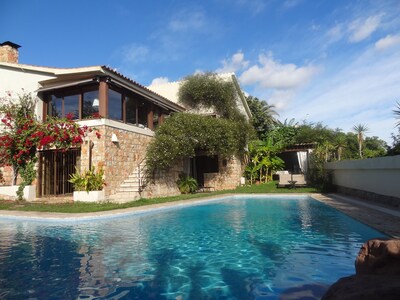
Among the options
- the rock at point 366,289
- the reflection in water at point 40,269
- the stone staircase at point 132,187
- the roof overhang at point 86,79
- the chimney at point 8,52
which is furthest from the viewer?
the chimney at point 8,52

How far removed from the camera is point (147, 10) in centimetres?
1495

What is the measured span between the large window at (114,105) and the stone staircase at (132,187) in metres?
3.10

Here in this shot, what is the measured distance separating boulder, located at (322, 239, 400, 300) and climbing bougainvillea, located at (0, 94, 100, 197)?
12.6 metres

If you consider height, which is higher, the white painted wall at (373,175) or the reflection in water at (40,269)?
the white painted wall at (373,175)

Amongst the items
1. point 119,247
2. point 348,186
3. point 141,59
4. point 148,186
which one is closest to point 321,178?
point 348,186

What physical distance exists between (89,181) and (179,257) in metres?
8.67

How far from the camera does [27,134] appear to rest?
48.4 feet

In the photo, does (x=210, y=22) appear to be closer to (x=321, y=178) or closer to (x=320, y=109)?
(x=320, y=109)

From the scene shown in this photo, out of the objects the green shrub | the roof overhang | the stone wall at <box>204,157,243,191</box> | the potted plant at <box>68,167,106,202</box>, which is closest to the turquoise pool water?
the potted plant at <box>68,167,106,202</box>

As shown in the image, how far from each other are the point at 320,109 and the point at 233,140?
6.98m

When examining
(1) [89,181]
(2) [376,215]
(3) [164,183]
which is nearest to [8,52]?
(1) [89,181]

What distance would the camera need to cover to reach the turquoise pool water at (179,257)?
439 centimetres

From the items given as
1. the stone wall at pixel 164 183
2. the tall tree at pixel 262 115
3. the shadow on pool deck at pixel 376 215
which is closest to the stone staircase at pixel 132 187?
the stone wall at pixel 164 183

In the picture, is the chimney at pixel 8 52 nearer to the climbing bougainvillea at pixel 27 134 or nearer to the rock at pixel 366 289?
the climbing bougainvillea at pixel 27 134
